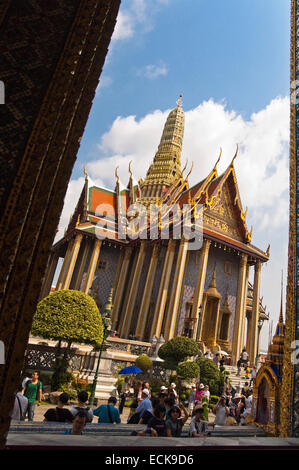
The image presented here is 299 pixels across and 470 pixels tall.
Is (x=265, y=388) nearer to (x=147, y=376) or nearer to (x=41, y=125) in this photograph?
(x=41, y=125)

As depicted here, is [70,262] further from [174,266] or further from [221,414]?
[221,414]

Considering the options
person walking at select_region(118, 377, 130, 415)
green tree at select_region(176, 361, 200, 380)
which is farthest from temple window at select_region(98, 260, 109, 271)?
person walking at select_region(118, 377, 130, 415)

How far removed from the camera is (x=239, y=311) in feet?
64.1

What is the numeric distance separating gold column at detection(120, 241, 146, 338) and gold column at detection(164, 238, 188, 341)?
386 cm

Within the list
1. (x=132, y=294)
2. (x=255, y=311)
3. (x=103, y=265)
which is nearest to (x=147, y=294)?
(x=132, y=294)

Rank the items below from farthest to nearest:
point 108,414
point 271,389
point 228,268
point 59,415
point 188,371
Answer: point 228,268 → point 188,371 → point 271,389 → point 108,414 → point 59,415

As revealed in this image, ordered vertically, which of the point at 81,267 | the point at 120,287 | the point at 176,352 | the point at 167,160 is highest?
the point at 167,160

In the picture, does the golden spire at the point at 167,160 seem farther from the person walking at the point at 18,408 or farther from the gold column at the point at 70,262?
the person walking at the point at 18,408

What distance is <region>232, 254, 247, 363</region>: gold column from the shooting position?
18.3m

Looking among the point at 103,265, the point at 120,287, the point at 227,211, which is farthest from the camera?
the point at 103,265

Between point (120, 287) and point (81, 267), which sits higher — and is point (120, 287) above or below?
below

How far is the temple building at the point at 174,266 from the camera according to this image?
18.0 meters

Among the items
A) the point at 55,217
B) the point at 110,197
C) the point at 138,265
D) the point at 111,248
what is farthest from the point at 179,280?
the point at 55,217

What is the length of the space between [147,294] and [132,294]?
1602 mm
